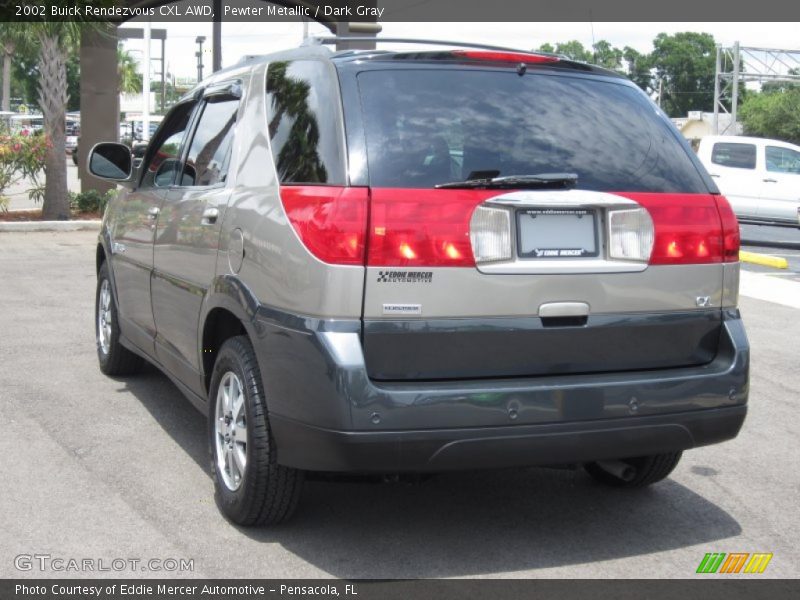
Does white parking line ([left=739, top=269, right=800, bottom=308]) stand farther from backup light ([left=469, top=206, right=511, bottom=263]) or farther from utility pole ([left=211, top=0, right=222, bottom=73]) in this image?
utility pole ([left=211, top=0, right=222, bottom=73])

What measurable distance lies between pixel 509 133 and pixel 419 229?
60cm

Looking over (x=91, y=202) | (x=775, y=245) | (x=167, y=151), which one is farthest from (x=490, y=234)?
(x=91, y=202)

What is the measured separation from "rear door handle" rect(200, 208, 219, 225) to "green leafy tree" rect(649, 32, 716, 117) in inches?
4959

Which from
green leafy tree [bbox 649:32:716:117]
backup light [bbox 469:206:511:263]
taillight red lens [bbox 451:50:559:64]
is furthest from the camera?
green leafy tree [bbox 649:32:716:117]

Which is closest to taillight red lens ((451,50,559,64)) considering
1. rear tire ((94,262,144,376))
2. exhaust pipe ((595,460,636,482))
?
exhaust pipe ((595,460,636,482))

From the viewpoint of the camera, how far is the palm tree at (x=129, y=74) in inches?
3371

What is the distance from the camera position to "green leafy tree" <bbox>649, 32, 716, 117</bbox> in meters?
127

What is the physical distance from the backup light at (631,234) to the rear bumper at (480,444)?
2.01 feet

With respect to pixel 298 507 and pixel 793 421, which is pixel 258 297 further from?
pixel 793 421

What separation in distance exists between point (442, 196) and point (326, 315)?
58cm

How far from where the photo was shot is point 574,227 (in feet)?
13.4

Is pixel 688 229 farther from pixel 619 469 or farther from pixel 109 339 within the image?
pixel 109 339

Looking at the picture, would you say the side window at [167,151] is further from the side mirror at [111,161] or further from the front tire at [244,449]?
the front tire at [244,449]
